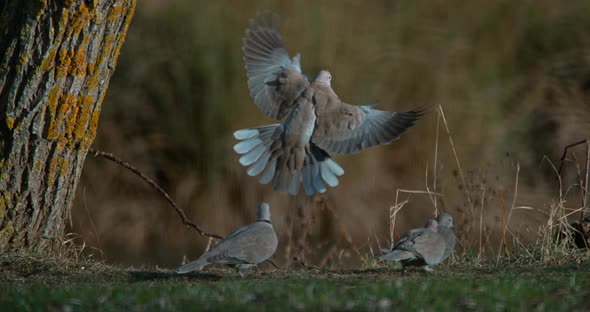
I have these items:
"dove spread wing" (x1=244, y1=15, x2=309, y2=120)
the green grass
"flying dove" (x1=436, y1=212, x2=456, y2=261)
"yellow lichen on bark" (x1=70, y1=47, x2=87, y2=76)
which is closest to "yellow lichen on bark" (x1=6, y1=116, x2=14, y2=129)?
"yellow lichen on bark" (x1=70, y1=47, x2=87, y2=76)

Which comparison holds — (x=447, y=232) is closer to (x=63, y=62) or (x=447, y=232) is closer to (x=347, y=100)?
(x=63, y=62)

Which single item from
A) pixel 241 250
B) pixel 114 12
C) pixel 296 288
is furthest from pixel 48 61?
pixel 296 288

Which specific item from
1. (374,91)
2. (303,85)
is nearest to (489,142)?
(374,91)

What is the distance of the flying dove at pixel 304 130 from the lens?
8.76 meters

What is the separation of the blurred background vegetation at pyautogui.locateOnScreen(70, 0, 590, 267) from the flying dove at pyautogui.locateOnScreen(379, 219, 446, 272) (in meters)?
4.22

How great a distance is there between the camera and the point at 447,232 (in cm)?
754

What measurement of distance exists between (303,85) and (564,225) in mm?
2740

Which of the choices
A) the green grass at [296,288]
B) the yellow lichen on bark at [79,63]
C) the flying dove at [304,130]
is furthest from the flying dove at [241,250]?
the flying dove at [304,130]

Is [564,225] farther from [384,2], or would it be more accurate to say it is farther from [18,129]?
[384,2]

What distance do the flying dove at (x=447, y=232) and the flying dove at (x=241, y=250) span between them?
1348mm

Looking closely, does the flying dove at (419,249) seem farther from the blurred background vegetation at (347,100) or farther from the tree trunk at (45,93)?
the blurred background vegetation at (347,100)

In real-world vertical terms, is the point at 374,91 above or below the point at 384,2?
below

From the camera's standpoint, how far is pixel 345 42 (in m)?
12.5

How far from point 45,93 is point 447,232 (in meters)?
3.36
